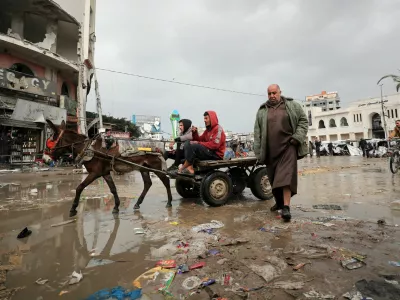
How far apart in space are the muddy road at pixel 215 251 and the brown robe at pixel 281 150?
0.60 m

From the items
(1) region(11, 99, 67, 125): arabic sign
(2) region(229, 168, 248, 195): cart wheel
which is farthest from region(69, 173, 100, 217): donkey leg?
(1) region(11, 99, 67, 125): arabic sign

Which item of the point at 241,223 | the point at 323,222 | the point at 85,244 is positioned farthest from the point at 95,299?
the point at 323,222

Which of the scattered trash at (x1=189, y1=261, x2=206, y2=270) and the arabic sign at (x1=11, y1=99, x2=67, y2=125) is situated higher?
the arabic sign at (x1=11, y1=99, x2=67, y2=125)

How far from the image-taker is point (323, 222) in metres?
3.70

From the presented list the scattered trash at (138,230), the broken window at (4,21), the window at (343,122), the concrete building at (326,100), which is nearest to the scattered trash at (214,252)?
the scattered trash at (138,230)

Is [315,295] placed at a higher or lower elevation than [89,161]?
lower

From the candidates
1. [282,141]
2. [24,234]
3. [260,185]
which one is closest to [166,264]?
[24,234]

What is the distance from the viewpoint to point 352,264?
2326mm

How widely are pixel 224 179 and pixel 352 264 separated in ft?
10.6

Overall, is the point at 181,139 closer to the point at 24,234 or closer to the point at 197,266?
the point at 24,234

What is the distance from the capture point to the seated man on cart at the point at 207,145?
17.4ft

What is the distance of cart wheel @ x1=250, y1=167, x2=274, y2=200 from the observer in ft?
19.1

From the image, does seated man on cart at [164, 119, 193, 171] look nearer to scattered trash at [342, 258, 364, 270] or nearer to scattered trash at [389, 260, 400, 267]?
scattered trash at [342, 258, 364, 270]

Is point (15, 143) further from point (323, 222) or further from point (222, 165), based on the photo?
point (323, 222)
